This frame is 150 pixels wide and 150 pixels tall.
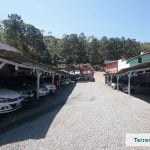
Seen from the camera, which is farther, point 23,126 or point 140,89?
point 140,89

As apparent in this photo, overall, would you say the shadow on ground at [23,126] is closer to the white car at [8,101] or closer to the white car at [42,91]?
the white car at [8,101]

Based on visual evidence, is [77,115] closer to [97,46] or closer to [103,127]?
[103,127]

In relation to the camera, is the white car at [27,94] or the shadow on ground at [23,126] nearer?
the shadow on ground at [23,126]

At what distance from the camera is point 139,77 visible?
3566cm

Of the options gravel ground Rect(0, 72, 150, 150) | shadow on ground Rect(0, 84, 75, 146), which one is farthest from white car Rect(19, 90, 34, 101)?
gravel ground Rect(0, 72, 150, 150)

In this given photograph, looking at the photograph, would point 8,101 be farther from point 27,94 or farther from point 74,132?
point 27,94

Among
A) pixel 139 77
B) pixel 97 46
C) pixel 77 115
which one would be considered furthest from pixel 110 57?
pixel 77 115

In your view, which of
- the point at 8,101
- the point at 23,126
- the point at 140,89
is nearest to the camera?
the point at 23,126

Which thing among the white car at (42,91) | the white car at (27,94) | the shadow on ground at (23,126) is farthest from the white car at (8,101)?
the white car at (42,91)

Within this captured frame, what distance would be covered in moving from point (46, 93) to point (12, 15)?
179 feet

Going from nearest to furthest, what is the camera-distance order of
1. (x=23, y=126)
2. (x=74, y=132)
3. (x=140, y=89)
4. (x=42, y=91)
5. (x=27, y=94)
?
1. (x=74, y=132)
2. (x=23, y=126)
3. (x=27, y=94)
4. (x=42, y=91)
5. (x=140, y=89)

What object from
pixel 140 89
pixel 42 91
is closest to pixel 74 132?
pixel 42 91

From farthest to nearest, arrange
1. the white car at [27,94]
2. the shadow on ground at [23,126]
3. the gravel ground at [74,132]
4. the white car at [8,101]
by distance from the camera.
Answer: the white car at [27,94] < the white car at [8,101] < the shadow on ground at [23,126] < the gravel ground at [74,132]

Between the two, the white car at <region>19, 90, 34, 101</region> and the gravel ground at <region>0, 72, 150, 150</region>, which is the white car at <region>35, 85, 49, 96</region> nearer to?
the white car at <region>19, 90, 34, 101</region>
